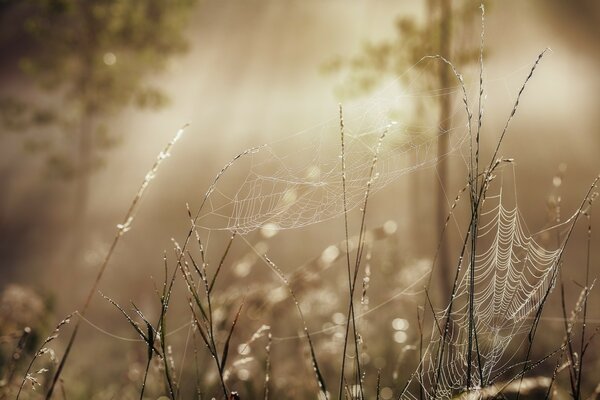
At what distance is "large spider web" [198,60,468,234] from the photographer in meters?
2.26

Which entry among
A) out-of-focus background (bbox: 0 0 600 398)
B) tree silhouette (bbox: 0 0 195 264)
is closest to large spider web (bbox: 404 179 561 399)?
out-of-focus background (bbox: 0 0 600 398)

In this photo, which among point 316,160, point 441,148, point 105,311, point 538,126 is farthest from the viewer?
point 538,126

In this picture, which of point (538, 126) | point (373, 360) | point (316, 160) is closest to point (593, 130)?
point (538, 126)

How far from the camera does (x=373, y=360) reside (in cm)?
529

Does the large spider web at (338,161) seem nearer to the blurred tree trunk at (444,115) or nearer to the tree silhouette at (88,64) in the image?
the blurred tree trunk at (444,115)

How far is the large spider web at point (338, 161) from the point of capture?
2.26 m

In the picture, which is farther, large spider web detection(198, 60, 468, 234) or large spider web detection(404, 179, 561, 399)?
large spider web detection(198, 60, 468, 234)

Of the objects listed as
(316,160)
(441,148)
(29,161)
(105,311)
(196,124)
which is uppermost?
(196,124)

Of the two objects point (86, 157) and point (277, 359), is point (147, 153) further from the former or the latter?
point (277, 359)

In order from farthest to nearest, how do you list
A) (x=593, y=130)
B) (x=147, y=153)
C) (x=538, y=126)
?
(x=538, y=126) → (x=147, y=153) → (x=593, y=130)

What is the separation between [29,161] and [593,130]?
70.8 feet

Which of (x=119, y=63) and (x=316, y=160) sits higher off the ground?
(x=119, y=63)

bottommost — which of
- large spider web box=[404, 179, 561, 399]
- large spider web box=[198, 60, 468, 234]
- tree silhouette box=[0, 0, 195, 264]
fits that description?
large spider web box=[404, 179, 561, 399]

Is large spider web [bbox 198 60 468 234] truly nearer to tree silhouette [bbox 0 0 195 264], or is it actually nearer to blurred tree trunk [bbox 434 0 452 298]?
blurred tree trunk [bbox 434 0 452 298]
